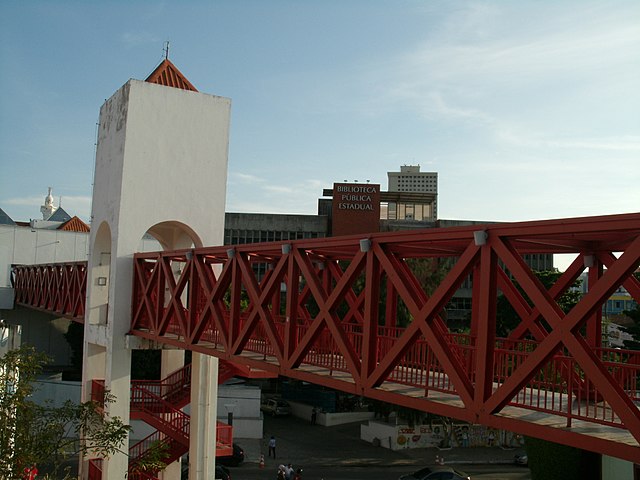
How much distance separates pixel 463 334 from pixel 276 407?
132 ft

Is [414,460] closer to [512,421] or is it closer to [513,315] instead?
[513,315]

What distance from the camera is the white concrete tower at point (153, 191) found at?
20812 mm

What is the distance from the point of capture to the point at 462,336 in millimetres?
12555

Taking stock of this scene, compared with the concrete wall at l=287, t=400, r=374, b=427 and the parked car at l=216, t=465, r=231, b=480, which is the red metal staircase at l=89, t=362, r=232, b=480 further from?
the concrete wall at l=287, t=400, r=374, b=427

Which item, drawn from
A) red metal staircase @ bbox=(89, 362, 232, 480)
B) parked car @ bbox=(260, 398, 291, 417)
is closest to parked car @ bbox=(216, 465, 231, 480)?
red metal staircase @ bbox=(89, 362, 232, 480)

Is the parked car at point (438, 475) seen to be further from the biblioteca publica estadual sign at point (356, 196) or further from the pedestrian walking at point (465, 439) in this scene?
the biblioteca publica estadual sign at point (356, 196)

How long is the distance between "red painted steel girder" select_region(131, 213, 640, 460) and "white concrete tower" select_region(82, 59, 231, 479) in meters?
3.24

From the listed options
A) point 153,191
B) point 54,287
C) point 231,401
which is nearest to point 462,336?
point 153,191

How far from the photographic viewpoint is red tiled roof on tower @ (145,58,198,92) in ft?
72.6

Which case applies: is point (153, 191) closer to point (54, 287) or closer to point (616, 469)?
point (54, 287)

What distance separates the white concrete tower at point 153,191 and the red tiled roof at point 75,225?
134 ft

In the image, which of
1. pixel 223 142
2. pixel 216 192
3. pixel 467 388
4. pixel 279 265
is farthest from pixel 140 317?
pixel 467 388

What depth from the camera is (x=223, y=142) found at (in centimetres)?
2256

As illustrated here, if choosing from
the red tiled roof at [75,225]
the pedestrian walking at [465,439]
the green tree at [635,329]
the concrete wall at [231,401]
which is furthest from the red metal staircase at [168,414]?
the red tiled roof at [75,225]
